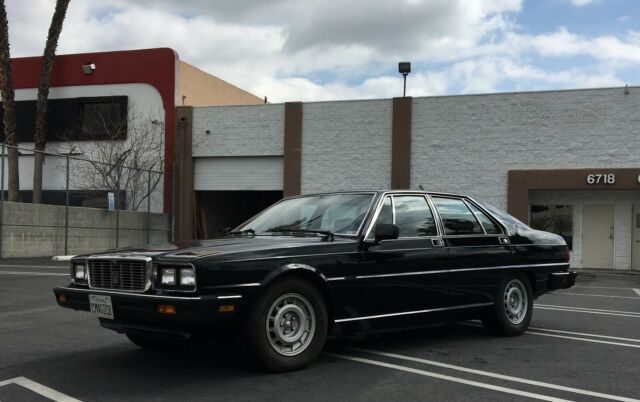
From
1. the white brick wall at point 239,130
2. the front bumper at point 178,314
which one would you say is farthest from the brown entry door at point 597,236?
the front bumper at point 178,314

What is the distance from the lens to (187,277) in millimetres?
4477

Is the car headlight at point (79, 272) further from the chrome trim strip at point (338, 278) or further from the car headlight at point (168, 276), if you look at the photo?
the chrome trim strip at point (338, 278)

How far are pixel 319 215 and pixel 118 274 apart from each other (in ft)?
6.46

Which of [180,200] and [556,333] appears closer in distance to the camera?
[556,333]

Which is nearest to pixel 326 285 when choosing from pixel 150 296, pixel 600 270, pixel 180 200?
pixel 150 296

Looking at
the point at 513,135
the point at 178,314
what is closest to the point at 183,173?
the point at 513,135

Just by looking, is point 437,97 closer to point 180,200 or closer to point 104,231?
point 180,200

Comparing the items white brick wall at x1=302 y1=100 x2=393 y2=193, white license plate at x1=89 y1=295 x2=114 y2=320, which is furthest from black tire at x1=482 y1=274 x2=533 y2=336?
white brick wall at x1=302 y1=100 x2=393 y2=193

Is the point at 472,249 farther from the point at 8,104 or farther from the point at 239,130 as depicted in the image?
the point at 8,104

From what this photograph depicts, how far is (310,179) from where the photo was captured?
23.3 metres

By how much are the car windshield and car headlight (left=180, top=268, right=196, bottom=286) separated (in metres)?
1.48

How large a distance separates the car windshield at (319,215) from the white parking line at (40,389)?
2.27 metres

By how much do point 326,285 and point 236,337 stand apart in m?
0.86

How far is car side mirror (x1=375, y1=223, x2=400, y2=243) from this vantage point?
17.4 ft
